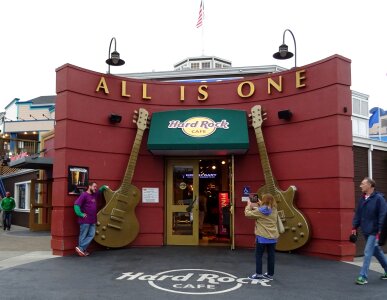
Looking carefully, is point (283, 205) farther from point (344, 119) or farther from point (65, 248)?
point (65, 248)

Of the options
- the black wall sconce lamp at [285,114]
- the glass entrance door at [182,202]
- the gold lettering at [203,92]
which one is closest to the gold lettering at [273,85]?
the black wall sconce lamp at [285,114]

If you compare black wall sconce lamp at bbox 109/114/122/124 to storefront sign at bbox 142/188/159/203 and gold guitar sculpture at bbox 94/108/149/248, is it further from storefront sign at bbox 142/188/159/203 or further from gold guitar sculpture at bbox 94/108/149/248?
storefront sign at bbox 142/188/159/203

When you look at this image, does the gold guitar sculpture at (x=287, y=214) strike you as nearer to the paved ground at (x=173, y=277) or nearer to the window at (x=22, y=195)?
the paved ground at (x=173, y=277)

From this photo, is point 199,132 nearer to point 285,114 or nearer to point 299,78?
point 285,114

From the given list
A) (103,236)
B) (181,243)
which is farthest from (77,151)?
(181,243)

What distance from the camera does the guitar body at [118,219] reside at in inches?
362

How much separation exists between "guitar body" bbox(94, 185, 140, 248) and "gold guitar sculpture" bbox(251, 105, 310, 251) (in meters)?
2.93

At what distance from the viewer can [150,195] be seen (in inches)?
398

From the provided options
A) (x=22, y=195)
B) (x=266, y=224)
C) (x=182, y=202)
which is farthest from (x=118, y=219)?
(x=22, y=195)

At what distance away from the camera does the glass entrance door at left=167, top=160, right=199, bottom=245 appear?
10133 mm

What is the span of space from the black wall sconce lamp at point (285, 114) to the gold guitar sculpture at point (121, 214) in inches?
127

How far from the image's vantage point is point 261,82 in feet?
32.4

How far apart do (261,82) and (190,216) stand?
12.0 ft

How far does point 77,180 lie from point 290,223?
4.67m
